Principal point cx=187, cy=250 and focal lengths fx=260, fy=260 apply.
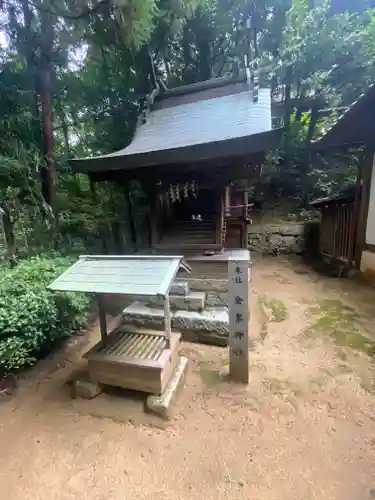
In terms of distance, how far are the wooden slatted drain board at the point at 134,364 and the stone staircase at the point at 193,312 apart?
2.78 feet

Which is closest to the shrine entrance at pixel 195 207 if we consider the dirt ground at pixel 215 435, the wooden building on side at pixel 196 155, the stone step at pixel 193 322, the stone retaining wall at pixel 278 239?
the wooden building on side at pixel 196 155

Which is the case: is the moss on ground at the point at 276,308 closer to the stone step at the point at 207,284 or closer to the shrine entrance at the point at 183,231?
the stone step at the point at 207,284

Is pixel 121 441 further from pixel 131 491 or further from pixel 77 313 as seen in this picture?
pixel 77 313

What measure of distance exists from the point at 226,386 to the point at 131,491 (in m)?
1.34

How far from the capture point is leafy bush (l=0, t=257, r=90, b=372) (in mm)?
2785

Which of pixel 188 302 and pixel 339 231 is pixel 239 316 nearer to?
pixel 188 302

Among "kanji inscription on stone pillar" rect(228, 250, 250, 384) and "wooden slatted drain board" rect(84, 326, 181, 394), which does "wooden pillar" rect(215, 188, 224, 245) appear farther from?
"wooden slatted drain board" rect(84, 326, 181, 394)

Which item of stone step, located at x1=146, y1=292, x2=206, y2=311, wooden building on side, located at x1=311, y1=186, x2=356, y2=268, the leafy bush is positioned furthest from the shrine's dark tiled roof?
wooden building on side, located at x1=311, y1=186, x2=356, y2=268

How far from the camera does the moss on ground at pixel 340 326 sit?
3500mm

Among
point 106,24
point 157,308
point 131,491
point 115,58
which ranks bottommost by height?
point 131,491

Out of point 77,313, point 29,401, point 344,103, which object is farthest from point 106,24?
point 344,103

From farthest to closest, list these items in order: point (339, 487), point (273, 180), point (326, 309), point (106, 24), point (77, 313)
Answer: point (273, 180), point (326, 309), point (106, 24), point (77, 313), point (339, 487)

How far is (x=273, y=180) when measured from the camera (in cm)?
1055

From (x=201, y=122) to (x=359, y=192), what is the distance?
12.4 ft
